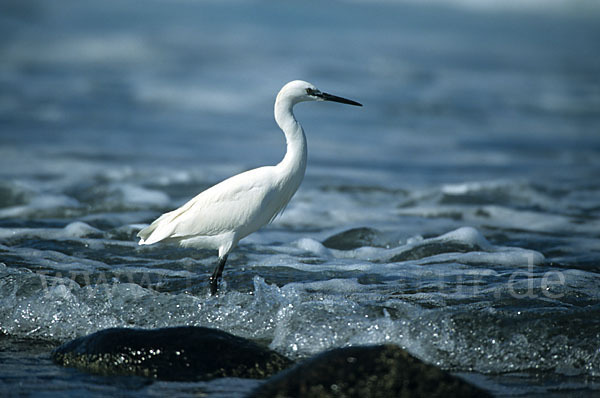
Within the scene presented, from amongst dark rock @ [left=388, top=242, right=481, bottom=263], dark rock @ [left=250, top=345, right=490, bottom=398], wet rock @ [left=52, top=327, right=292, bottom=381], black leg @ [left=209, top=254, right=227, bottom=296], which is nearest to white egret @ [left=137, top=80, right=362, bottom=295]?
black leg @ [left=209, top=254, right=227, bottom=296]

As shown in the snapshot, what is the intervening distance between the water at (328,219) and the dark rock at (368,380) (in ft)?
1.66

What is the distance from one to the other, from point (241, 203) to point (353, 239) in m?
2.57

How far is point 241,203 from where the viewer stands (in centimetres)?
531

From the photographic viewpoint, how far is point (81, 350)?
4.09m

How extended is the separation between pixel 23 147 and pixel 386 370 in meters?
11.7

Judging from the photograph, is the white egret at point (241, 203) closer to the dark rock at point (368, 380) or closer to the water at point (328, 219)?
the water at point (328, 219)

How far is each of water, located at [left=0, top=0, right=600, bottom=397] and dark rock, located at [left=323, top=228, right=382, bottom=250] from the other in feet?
0.11

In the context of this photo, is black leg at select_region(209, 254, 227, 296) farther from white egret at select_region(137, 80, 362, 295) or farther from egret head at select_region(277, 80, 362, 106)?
egret head at select_region(277, 80, 362, 106)

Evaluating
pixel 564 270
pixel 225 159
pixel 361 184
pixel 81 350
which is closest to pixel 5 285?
pixel 81 350

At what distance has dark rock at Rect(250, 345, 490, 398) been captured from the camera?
3.25 m

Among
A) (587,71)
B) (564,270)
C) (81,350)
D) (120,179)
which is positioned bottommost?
(81,350)

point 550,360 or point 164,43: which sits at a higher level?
point 164,43

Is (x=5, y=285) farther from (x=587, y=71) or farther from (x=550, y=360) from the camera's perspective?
(x=587, y=71)

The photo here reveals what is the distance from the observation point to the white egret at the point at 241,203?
17.4 feet
